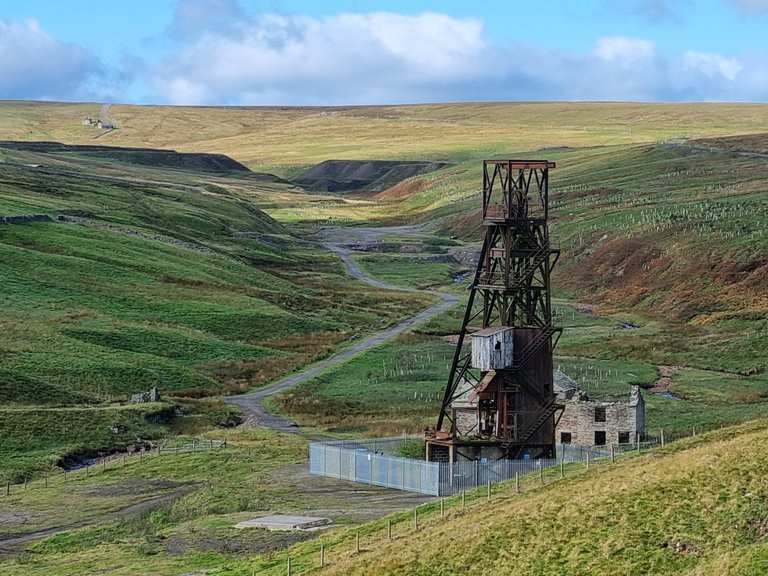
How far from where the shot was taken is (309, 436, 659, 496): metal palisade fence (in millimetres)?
49688

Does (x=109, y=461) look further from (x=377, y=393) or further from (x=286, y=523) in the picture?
(x=286, y=523)

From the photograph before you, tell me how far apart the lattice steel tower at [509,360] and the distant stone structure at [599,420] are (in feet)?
13.7

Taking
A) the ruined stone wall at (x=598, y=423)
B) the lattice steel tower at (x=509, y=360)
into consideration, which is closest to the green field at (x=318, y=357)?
the ruined stone wall at (x=598, y=423)

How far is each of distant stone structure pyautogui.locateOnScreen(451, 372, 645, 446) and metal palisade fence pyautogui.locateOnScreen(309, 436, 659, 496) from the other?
1.87 metres

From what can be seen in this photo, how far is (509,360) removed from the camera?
55.1m

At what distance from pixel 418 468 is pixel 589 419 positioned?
13.0 metres

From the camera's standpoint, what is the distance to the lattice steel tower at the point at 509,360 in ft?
178

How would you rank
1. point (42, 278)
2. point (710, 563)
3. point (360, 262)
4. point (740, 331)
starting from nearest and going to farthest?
point (710, 563), point (740, 331), point (42, 278), point (360, 262)

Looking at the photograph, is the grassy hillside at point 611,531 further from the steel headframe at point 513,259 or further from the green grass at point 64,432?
the green grass at point 64,432

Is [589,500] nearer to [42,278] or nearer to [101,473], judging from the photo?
[101,473]

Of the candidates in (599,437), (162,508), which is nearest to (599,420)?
(599,437)

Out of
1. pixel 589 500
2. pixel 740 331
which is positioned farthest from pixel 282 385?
pixel 589 500

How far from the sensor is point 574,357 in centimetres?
9356

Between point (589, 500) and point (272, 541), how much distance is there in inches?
426
